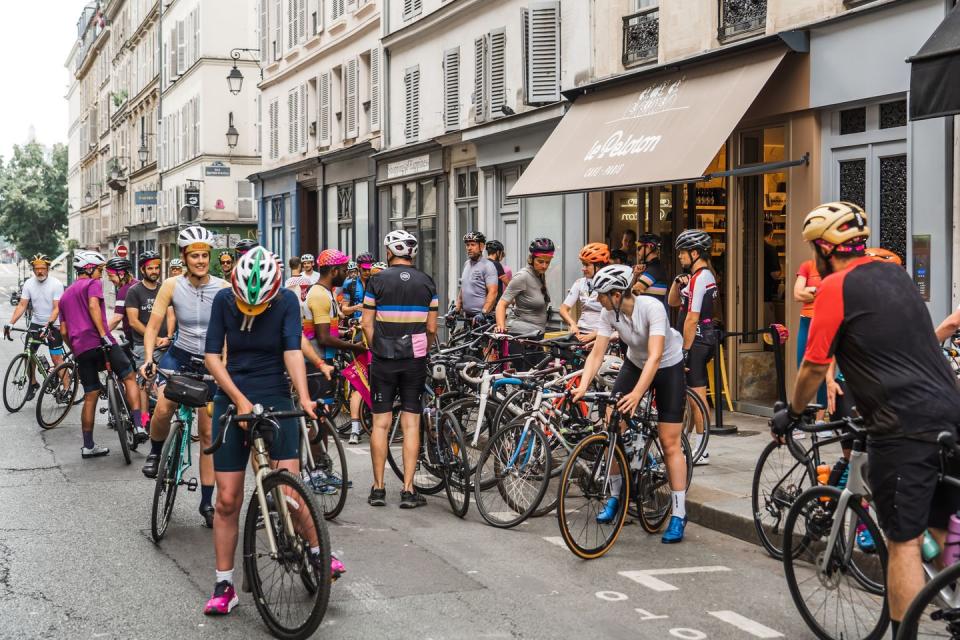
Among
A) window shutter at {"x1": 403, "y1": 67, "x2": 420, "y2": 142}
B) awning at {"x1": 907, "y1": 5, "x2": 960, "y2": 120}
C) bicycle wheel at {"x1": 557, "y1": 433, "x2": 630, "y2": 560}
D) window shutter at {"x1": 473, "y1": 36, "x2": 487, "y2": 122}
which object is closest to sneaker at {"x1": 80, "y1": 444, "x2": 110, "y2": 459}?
bicycle wheel at {"x1": 557, "y1": 433, "x2": 630, "y2": 560}

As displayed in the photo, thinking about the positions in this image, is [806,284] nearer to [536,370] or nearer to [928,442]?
[536,370]

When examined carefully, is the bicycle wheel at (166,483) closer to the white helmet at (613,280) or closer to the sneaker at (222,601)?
the sneaker at (222,601)

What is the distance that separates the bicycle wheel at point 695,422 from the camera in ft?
32.3

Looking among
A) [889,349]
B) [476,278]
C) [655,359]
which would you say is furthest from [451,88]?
[889,349]

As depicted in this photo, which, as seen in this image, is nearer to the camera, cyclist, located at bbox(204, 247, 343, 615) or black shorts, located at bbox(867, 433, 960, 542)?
black shorts, located at bbox(867, 433, 960, 542)

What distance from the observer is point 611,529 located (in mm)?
7477

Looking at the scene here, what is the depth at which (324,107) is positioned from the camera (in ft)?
98.0

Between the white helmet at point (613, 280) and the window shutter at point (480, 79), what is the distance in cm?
1325

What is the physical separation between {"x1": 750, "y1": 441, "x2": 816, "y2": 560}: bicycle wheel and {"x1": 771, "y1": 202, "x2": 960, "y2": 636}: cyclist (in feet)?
6.69

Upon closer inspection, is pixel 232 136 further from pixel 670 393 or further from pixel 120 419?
pixel 670 393

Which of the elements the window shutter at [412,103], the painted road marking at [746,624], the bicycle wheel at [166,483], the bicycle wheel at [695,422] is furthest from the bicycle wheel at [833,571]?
the window shutter at [412,103]

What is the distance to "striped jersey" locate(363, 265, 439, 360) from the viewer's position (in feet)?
29.1

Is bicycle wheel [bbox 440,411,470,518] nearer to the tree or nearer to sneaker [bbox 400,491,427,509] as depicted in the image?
sneaker [bbox 400,491,427,509]

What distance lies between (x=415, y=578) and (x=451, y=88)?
16.5 meters
